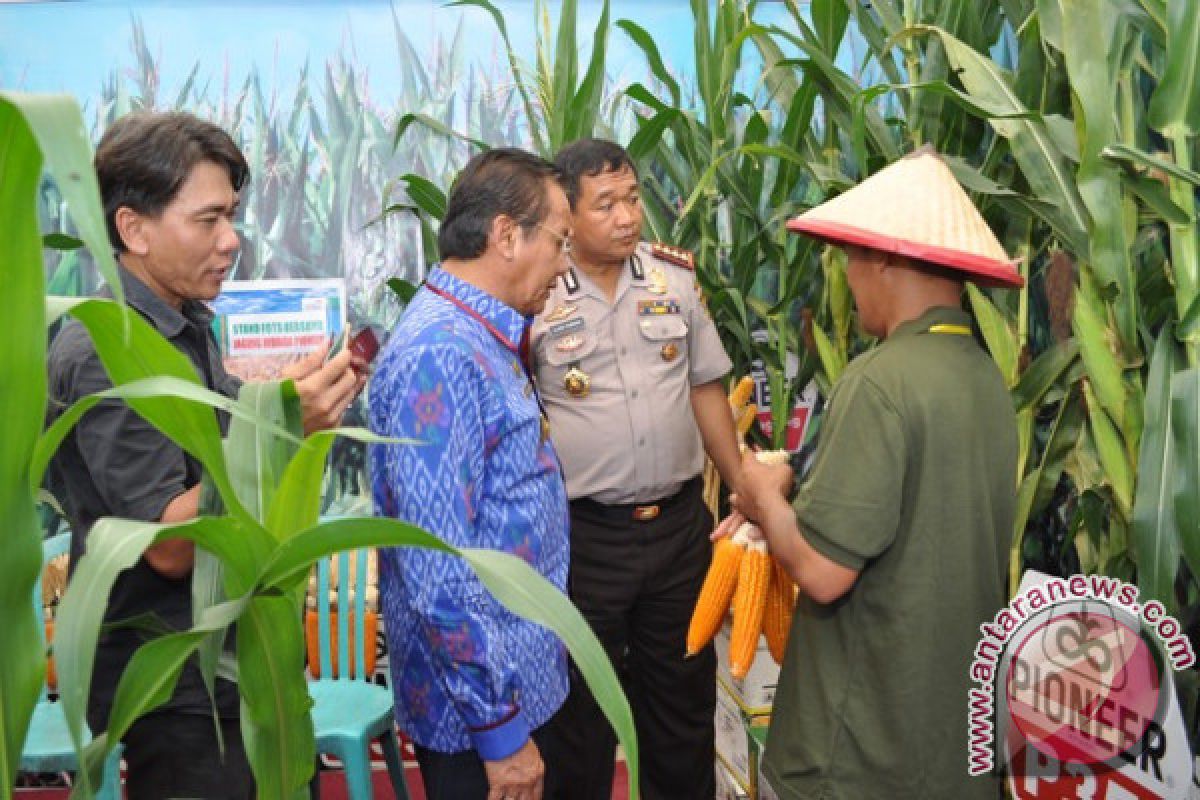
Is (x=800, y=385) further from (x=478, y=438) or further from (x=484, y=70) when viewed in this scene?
(x=478, y=438)

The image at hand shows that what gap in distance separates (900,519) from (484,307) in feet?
2.13

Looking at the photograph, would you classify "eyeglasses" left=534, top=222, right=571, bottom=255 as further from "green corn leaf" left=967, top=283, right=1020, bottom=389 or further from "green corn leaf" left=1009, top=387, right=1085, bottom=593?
"green corn leaf" left=1009, top=387, right=1085, bottom=593

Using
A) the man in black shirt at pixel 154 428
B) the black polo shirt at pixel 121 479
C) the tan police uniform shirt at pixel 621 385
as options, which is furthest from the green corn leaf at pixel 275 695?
the tan police uniform shirt at pixel 621 385

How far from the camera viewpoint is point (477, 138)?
3275 millimetres

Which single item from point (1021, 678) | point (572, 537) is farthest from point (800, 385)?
point (1021, 678)

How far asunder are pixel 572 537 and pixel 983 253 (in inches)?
48.7

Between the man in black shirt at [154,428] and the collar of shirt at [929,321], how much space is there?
0.74m

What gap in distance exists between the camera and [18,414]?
2.28 ft

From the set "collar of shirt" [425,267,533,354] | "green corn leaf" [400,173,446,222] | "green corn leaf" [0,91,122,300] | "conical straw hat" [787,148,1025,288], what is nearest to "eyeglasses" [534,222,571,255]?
"collar of shirt" [425,267,533,354]

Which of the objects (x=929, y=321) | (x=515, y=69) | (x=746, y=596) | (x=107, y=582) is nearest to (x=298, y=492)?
(x=107, y=582)

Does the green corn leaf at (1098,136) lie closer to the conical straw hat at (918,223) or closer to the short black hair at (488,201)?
the conical straw hat at (918,223)

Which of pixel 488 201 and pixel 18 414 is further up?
pixel 488 201

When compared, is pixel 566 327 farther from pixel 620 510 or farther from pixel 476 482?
pixel 476 482

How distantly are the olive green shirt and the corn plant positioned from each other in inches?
30.8
